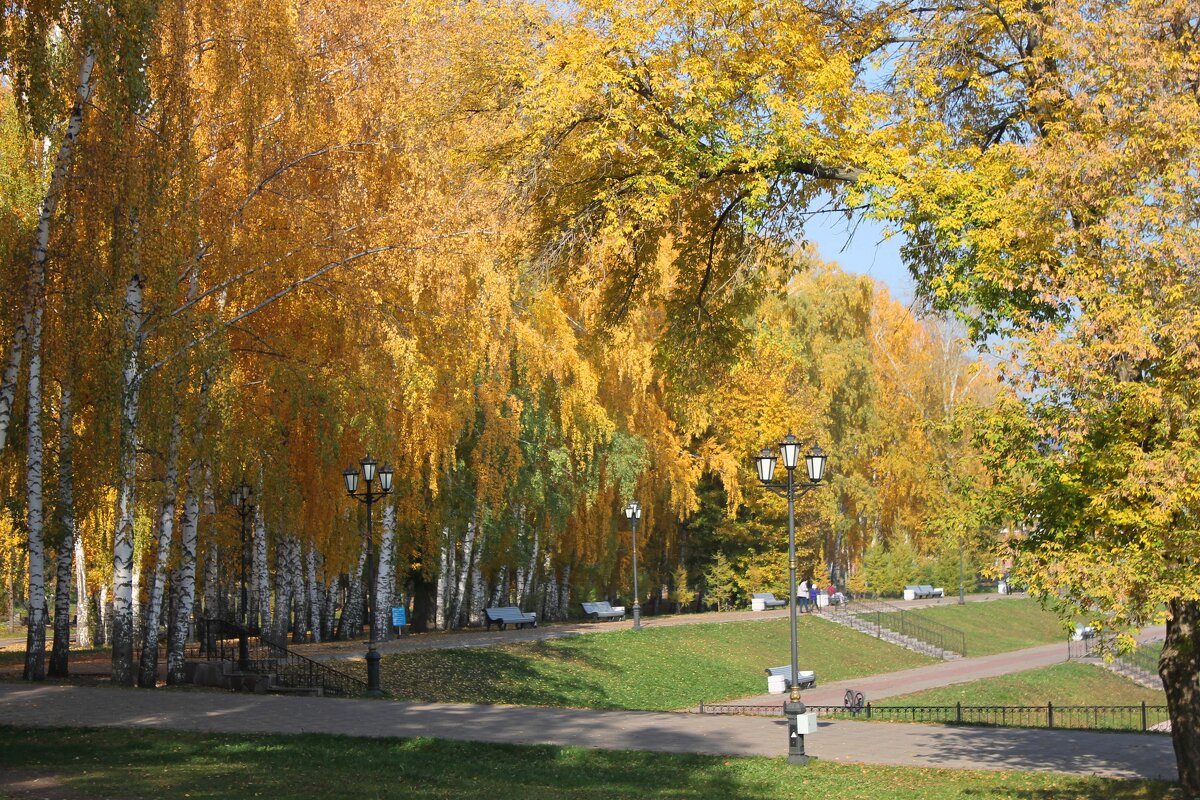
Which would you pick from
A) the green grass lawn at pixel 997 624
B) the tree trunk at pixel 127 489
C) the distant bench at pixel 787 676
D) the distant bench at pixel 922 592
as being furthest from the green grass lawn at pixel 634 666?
the distant bench at pixel 922 592

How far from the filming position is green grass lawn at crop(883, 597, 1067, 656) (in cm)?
4938

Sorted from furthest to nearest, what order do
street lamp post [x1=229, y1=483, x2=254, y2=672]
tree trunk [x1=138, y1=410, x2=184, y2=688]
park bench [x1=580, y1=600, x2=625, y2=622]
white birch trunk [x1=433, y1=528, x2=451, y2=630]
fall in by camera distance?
park bench [x1=580, y1=600, x2=625, y2=622] < white birch trunk [x1=433, y1=528, x2=451, y2=630] < street lamp post [x1=229, y1=483, x2=254, y2=672] < tree trunk [x1=138, y1=410, x2=184, y2=688]

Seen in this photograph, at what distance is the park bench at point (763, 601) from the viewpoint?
47.6 meters

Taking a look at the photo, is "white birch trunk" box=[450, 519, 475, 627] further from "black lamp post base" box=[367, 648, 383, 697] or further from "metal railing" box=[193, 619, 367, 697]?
Answer: "black lamp post base" box=[367, 648, 383, 697]

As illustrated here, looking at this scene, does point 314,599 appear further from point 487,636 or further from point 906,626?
point 906,626

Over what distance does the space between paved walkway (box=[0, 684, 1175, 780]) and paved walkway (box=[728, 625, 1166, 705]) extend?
10.6 m

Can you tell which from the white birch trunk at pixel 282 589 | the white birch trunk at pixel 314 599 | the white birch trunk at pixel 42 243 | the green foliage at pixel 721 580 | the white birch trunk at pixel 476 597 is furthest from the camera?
the green foliage at pixel 721 580

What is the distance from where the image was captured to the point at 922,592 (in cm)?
6100

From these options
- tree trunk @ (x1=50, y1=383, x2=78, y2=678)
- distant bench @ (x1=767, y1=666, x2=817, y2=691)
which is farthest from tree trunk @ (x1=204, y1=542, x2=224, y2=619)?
distant bench @ (x1=767, y1=666, x2=817, y2=691)

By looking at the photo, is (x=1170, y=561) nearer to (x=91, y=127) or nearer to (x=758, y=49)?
(x=758, y=49)

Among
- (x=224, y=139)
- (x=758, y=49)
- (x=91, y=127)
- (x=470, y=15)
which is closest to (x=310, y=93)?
(x=224, y=139)

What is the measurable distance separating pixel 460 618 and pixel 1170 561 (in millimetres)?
31164

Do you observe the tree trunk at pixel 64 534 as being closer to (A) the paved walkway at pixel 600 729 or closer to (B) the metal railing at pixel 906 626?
(A) the paved walkway at pixel 600 729

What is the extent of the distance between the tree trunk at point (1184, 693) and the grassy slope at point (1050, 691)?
55.9 ft
